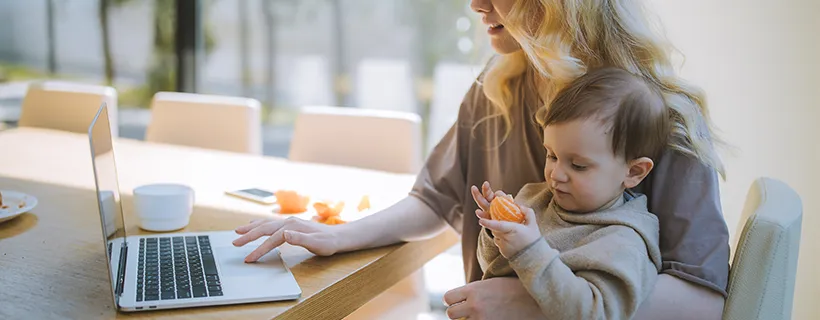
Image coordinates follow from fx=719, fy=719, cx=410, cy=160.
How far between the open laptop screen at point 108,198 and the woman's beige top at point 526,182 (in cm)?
60

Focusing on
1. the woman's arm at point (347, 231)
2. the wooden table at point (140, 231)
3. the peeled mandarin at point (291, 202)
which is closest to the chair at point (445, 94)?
the wooden table at point (140, 231)

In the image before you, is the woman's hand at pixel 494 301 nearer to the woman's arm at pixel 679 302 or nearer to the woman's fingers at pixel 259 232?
the woman's arm at pixel 679 302

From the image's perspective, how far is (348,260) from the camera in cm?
128

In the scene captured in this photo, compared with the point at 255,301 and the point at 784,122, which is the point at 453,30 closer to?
the point at 784,122

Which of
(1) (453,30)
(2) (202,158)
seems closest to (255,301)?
(2) (202,158)

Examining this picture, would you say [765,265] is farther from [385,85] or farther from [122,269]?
[385,85]

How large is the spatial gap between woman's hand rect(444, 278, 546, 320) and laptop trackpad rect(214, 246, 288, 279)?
284 mm

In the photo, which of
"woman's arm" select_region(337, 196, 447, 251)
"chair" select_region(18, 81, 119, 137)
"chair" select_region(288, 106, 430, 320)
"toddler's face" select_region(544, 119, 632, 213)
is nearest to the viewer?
"toddler's face" select_region(544, 119, 632, 213)

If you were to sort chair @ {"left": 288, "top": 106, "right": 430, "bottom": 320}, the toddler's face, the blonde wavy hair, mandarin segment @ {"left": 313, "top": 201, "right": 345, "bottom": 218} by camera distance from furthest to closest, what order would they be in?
chair @ {"left": 288, "top": 106, "right": 430, "bottom": 320} < mandarin segment @ {"left": 313, "top": 201, "right": 345, "bottom": 218} < the blonde wavy hair < the toddler's face

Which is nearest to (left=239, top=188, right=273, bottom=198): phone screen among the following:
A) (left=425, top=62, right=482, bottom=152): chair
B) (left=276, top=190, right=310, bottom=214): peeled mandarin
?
(left=276, top=190, right=310, bottom=214): peeled mandarin

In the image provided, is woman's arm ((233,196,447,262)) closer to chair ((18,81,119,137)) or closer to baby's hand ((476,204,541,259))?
baby's hand ((476,204,541,259))

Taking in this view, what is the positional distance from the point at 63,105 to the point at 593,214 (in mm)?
2577

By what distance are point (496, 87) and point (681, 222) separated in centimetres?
51

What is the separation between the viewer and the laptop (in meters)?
1.01
